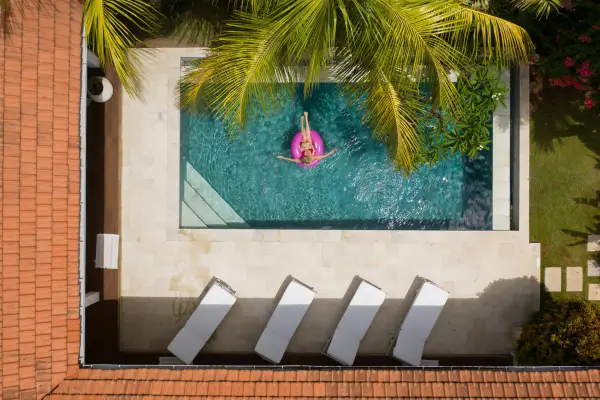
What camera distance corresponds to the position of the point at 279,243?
25.3 ft

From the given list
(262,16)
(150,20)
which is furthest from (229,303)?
(150,20)

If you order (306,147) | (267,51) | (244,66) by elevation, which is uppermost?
(267,51)

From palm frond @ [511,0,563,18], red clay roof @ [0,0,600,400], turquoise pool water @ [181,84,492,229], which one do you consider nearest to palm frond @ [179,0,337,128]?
turquoise pool water @ [181,84,492,229]

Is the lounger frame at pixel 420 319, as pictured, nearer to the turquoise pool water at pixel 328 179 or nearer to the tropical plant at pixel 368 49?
the turquoise pool water at pixel 328 179

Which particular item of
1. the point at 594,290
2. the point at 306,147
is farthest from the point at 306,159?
the point at 594,290

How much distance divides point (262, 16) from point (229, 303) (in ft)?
16.2

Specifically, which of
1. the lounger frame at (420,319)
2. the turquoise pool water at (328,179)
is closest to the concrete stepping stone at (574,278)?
the turquoise pool water at (328,179)

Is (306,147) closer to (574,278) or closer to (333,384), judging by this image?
(333,384)

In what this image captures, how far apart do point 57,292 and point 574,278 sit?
9.09m

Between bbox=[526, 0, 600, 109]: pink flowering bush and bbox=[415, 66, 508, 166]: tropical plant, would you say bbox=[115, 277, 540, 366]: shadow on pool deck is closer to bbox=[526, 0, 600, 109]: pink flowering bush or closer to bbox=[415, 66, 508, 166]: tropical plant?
bbox=[415, 66, 508, 166]: tropical plant

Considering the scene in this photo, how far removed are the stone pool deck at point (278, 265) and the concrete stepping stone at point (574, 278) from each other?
0.71 metres

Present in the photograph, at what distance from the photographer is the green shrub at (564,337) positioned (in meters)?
6.32

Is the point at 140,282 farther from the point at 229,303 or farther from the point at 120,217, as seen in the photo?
the point at 229,303

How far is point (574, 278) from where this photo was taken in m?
7.84
